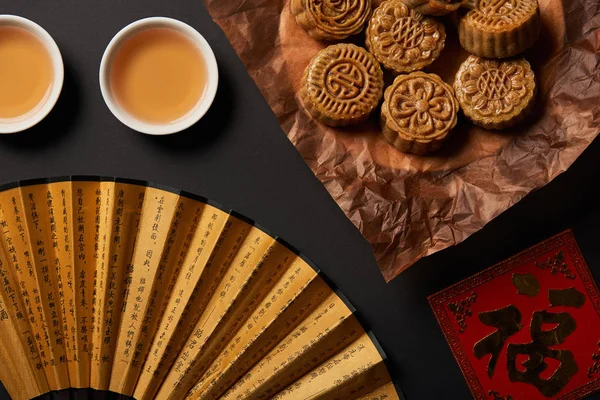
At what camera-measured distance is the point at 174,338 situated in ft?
5.71

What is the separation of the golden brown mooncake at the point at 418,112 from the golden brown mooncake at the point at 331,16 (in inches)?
7.1

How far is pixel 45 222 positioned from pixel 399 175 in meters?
0.92

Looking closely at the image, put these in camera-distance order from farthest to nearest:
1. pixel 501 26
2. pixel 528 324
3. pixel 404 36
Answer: pixel 528 324, pixel 404 36, pixel 501 26

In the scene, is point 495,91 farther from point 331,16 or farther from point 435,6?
point 331,16

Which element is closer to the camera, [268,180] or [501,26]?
[501,26]

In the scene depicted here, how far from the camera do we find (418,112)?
1681 millimetres

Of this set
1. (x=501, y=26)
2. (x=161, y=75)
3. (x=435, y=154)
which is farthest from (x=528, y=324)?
(x=161, y=75)

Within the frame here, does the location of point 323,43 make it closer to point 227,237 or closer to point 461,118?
point 461,118

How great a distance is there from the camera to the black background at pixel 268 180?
73.2 inches

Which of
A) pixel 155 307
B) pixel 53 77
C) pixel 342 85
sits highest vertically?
pixel 53 77

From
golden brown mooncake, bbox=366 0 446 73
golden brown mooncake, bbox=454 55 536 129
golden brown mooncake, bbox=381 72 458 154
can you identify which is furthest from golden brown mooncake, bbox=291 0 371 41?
golden brown mooncake, bbox=454 55 536 129

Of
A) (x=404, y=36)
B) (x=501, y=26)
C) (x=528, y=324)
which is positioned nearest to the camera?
(x=501, y=26)

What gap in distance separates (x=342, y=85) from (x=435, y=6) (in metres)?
0.29

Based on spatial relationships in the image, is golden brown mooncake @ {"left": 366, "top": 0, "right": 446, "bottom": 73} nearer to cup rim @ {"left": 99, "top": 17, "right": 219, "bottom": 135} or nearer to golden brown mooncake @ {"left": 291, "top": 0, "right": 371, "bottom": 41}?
golden brown mooncake @ {"left": 291, "top": 0, "right": 371, "bottom": 41}
